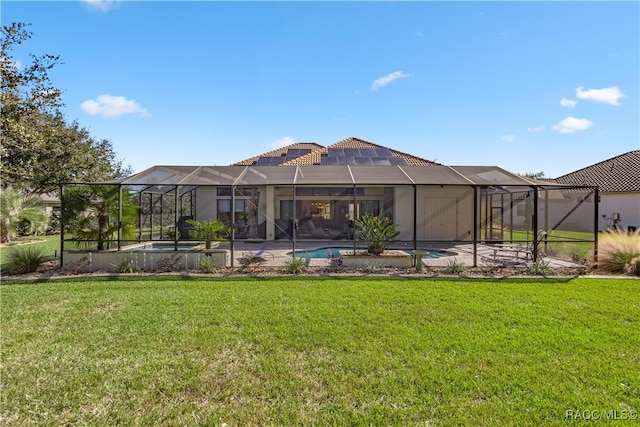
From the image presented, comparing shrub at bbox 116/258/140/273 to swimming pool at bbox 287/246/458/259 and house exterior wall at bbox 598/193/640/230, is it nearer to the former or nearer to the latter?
swimming pool at bbox 287/246/458/259

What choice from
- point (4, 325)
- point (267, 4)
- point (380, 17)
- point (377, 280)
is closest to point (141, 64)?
point (267, 4)

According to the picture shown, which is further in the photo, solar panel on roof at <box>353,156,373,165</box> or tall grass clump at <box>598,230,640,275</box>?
solar panel on roof at <box>353,156,373,165</box>

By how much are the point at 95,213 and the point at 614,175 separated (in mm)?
32267

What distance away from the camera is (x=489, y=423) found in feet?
9.51

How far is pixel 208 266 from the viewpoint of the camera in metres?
9.35

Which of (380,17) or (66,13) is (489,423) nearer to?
(380,17)

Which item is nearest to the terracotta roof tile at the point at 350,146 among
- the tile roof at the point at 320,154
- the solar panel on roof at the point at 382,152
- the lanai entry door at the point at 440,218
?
the tile roof at the point at 320,154

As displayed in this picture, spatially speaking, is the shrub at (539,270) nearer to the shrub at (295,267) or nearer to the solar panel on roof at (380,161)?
the shrub at (295,267)

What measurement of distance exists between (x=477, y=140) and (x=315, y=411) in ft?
72.1

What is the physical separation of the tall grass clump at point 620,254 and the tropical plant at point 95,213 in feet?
50.1

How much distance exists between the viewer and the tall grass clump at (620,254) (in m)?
9.18

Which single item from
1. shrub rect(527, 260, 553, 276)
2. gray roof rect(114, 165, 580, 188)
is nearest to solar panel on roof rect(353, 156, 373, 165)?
gray roof rect(114, 165, 580, 188)

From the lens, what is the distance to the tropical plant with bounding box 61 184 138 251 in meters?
10.1

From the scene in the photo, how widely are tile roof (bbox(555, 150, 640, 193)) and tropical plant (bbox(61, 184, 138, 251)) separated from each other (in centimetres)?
2549
